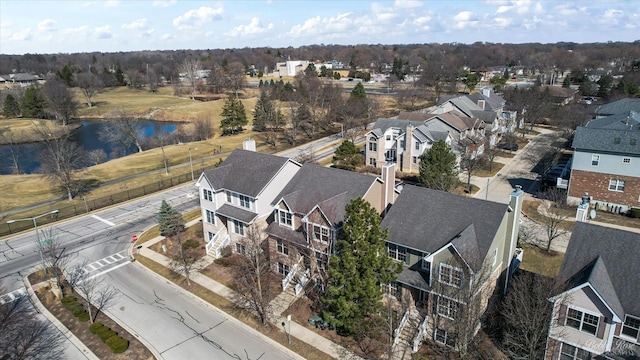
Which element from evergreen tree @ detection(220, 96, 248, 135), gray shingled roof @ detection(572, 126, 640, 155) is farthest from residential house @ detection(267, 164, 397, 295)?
evergreen tree @ detection(220, 96, 248, 135)

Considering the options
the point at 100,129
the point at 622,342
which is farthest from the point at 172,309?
the point at 100,129

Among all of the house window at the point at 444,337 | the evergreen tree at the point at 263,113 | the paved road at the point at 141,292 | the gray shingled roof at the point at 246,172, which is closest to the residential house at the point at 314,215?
the gray shingled roof at the point at 246,172

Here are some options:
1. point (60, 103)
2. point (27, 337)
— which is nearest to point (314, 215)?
point (27, 337)

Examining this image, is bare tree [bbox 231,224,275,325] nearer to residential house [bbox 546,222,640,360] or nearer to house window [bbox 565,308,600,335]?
residential house [bbox 546,222,640,360]

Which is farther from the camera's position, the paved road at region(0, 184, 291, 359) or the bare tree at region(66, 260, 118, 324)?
the bare tree at region(66, 260, 118, 324)

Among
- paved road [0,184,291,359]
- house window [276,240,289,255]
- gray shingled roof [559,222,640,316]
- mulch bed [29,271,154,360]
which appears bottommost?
mulch bed [29,271,154,360]

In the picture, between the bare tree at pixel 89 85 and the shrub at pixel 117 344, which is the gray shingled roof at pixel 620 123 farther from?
the bare tree at pixel 89 85

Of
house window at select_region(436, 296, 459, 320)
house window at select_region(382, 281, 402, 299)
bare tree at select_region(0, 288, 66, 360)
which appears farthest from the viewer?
house window at select_region(382, 281, 402, 299)

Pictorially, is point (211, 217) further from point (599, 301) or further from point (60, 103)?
point (60, 103)
